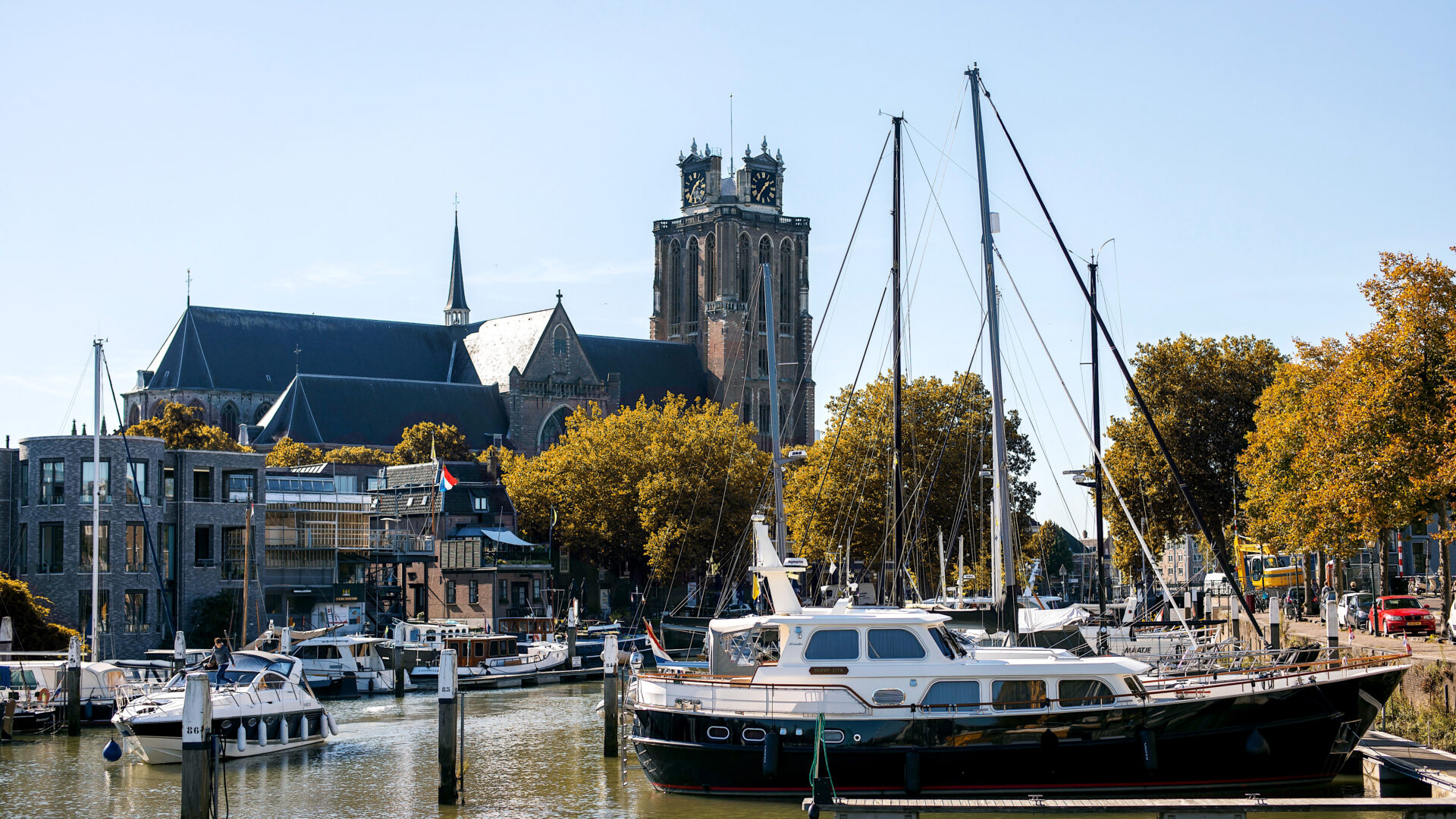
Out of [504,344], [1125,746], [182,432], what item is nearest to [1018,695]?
[1125,746]

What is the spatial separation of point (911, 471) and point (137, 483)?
3101 cm

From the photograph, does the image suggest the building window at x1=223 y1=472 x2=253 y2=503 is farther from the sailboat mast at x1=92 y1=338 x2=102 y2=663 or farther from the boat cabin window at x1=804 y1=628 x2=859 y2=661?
the boat cabin window at x1=804 y1=628 x2=859 y2=661

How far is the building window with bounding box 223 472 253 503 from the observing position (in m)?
58.6

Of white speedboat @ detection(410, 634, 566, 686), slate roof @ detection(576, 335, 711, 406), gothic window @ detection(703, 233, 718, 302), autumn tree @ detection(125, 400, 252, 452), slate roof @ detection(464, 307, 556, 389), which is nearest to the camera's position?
white speedboat @ detection(410, 634, 566, 686)

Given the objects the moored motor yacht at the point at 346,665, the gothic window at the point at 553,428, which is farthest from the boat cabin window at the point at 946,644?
the gothic window at the point at 553,428

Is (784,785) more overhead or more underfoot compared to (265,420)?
more underfoot

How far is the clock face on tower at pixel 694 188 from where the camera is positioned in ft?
448

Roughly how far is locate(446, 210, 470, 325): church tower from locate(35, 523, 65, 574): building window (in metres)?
106

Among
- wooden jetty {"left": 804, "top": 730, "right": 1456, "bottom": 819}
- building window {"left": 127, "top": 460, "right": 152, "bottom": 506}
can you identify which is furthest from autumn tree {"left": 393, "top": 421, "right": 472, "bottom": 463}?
wooden jetty {"left": 804, "top": 730, "right": 1456, "bottom": 819}

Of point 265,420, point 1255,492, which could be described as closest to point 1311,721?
point 1255,492

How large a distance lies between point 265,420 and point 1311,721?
9186 centimetres

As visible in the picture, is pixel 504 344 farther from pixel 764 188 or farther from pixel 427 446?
pixel 764 188

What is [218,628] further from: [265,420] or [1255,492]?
[265,420]

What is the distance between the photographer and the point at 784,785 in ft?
81.0
